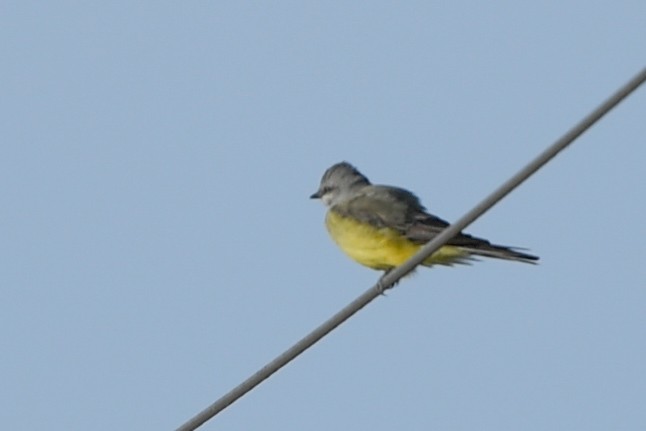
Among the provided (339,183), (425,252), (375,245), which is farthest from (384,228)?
(425,252)

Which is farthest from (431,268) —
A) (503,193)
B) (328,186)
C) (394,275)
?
(503,193)

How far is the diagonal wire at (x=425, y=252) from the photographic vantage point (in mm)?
5617

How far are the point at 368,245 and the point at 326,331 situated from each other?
4.60 m

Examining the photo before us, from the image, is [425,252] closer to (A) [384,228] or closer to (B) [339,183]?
(A) [384,228]

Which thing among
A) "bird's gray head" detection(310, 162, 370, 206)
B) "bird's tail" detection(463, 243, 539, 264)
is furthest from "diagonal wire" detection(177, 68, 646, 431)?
"bird's gray head" detection(310, 162, 370, 206)

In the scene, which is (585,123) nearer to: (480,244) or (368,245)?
(480,244)

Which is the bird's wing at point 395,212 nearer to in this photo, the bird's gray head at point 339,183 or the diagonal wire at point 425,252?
the bird's gray head at point 339,183

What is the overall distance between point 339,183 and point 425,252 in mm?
6515

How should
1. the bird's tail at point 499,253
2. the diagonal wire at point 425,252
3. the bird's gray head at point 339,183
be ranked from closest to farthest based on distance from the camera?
the diagonal wire at point 425,252 < the bird's tail at point 499,253 < the bird's gray head at point 339,183

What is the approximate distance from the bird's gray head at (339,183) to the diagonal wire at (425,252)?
17.0 ft

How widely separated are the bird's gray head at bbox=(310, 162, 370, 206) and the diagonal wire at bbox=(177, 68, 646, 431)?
17.0ft

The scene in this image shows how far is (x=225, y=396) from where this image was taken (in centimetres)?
696

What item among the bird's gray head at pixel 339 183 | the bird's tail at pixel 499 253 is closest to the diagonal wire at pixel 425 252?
the bird's tail at pixel 499 253

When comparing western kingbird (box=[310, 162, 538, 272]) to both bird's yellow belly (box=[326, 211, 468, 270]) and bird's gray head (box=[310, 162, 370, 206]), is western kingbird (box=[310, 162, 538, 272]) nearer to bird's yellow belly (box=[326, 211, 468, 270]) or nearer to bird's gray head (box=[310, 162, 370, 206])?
bird's yellow belly (box=[326, 211, 468, 270])
